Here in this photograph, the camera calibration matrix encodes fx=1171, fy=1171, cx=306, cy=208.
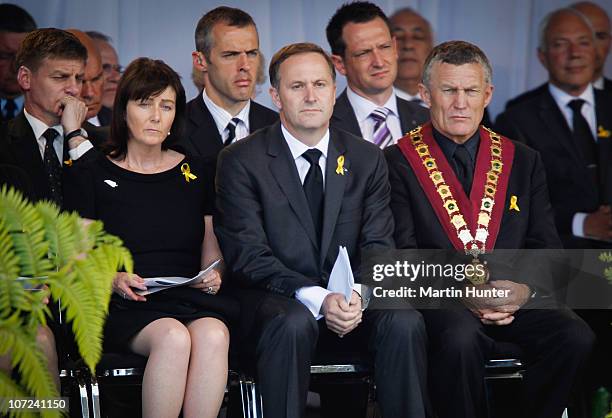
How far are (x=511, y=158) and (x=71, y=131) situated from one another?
211cm

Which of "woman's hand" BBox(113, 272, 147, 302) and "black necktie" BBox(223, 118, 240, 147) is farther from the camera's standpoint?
"black necktie" BBox(223, 118, 240, 147)

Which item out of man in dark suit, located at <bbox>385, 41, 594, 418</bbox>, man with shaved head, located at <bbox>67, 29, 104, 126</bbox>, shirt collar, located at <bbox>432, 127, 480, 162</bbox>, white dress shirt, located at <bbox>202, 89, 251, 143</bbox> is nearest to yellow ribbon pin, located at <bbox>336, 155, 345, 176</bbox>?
man in dark suit, located at <bbox>385, 41, 594, 418</bbox>

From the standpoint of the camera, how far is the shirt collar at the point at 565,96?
22.2 feet

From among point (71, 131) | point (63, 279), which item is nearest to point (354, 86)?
point (71, 131)

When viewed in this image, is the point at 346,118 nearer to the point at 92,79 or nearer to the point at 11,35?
the point at 92,79

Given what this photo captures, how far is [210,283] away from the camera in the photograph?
507 cm

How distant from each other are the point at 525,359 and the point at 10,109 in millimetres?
2961

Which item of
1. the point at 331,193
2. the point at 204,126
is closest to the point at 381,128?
the point at 204,126

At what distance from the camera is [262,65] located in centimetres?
645

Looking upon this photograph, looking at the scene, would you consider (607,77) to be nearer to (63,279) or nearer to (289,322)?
(289,322)

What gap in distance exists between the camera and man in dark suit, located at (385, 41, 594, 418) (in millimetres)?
5047

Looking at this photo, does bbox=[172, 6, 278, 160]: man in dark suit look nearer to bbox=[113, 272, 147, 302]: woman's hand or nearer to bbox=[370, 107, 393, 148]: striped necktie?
bbox=[370, 107, 393, 148]: striped necktie

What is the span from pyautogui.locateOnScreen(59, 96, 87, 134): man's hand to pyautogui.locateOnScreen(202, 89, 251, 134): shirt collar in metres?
0.76

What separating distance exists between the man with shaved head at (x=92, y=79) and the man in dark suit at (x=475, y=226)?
5.47ft
